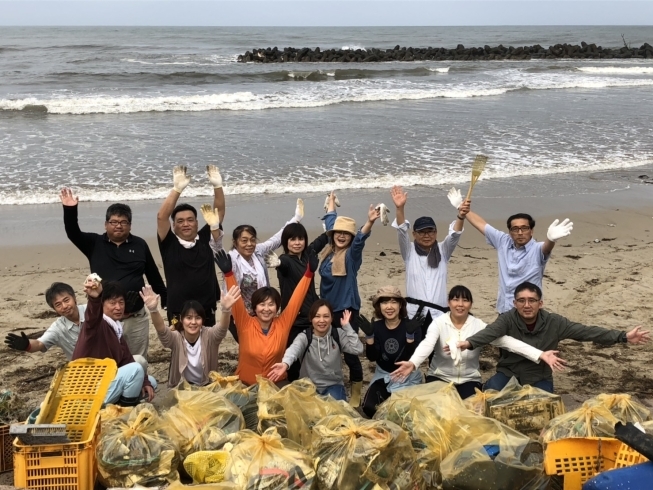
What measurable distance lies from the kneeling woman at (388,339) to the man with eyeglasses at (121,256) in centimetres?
165

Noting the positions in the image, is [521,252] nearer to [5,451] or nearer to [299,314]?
[299,314]

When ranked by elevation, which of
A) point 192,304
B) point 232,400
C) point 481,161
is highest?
point 481,161

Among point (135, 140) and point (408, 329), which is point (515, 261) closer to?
point (408, 329)

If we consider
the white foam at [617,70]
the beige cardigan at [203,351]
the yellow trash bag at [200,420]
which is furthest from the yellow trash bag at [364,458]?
the white foam at [617,70]

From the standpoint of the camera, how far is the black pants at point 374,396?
514cm

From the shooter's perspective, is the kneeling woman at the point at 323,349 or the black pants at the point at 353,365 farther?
the black pants at the point at 353,365

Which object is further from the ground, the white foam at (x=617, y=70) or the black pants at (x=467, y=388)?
the white foam at (x=617, y=70)

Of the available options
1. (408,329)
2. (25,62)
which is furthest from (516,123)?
(25,62)

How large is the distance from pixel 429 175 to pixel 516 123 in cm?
696

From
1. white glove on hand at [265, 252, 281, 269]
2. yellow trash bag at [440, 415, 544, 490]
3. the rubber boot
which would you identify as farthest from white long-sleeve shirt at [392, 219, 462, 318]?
yellow trash bag at [440, 415, 544, 490]

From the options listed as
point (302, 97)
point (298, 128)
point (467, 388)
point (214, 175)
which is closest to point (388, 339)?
point (467, 388)

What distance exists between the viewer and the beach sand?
19.9ft

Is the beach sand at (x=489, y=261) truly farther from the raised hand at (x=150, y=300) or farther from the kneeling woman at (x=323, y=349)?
the raised hand at (x=150, y=300)

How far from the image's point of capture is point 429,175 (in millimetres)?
12805
